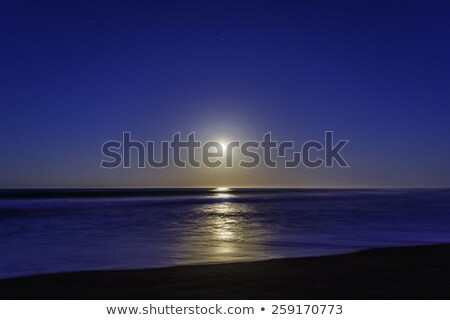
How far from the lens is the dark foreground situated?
289 inches

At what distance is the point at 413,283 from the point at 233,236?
8.94m

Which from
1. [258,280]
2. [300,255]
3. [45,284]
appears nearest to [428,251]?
[300,255]

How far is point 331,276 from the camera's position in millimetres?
8789

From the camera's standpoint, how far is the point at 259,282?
26.5 ft

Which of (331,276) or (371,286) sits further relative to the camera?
(331,276)

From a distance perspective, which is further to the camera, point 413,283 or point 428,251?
point 428,251

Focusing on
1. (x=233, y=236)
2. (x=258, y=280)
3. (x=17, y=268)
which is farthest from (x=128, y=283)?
(x=233, y=236)

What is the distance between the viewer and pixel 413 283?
26.6 ft

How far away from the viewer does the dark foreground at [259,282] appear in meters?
7.33
